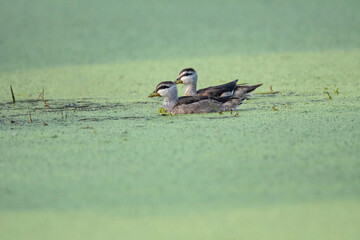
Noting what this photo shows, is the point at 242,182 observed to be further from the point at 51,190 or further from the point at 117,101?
the point at 117,101

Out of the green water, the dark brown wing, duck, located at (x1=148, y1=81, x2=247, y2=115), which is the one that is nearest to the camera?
the green water

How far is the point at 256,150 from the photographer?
3.85 m

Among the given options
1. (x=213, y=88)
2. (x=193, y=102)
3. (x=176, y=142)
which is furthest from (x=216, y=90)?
(x=176, y=142)

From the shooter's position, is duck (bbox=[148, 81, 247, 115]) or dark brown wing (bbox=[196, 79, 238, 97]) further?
dark brown wing (bbox=[196, 79, 238, 97])

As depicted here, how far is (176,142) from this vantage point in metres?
4.19

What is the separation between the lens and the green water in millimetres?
2803

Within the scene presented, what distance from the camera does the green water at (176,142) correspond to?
280 cm

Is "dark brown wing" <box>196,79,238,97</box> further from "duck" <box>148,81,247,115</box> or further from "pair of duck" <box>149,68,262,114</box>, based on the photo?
"duck" <box>148,81,247,115</box>

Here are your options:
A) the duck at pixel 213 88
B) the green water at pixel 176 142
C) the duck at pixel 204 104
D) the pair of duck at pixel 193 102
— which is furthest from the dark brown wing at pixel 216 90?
the duck at pixel 204 104

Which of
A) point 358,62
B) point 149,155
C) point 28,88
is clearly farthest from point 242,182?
point 358,62

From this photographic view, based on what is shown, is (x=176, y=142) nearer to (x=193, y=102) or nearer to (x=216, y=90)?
(x=193, y=102)

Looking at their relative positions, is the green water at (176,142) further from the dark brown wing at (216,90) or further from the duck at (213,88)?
the dark brown wing at (216,90)

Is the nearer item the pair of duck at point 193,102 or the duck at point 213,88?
the pair of duck at point 193,102

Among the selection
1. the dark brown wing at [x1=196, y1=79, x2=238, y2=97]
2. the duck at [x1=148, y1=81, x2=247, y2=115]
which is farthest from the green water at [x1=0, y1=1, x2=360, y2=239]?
the dark brown wing at [x1=196, y1=79, x2=238, y2=97]
